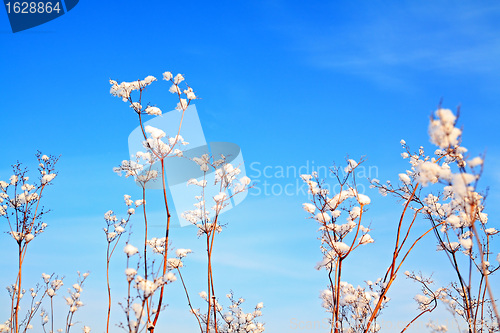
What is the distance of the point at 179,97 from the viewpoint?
18.4 feet

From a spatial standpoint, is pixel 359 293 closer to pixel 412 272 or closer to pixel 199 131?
pixel 412 272

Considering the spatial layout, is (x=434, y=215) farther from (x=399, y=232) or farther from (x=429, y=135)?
(x=429, y=135)

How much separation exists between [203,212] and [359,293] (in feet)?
9.43

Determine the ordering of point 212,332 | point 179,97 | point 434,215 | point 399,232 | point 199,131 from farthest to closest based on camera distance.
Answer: point 212,332
point 199,131
point 434,215
point 179,97
point 399,232

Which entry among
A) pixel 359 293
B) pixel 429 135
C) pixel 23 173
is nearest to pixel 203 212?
pixel 359 293

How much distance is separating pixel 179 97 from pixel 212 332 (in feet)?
18.7

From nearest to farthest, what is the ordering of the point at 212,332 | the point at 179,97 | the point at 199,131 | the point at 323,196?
the point at 323,196 → the point at 179,97 → the point at 199,131 → the point at 212,332

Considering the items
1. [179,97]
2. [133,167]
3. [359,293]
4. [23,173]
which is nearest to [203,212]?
[133,167]

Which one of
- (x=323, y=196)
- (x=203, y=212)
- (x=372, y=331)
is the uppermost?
(x=203, y=212)

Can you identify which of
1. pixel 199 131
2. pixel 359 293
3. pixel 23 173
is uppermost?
pixel 199 131

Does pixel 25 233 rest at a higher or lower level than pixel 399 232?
higher

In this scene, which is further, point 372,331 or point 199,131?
point 199,131

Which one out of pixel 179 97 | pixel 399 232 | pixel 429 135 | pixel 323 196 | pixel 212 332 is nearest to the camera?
pixel 429 135

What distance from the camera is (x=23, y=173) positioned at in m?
7.15
